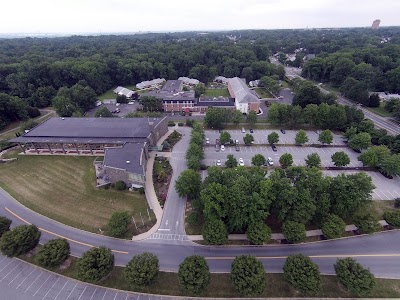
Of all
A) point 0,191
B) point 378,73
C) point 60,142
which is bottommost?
point 0,191

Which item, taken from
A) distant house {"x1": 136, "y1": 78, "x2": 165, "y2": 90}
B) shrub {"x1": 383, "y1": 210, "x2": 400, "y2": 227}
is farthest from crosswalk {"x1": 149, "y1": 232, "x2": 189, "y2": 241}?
distant house {"x1": 136, "y1": 78, "x2": 165, "y2": 90}

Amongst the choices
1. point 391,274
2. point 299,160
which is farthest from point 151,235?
point 299,160

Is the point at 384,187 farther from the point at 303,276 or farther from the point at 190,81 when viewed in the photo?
the point at 190,81

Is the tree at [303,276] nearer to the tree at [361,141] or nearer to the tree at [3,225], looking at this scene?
the tree at [361,141]

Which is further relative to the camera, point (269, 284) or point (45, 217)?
point (45, 217)

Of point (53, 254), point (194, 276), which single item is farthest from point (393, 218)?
point (53, 254)

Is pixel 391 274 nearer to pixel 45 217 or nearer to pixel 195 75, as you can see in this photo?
pixel 45 217
